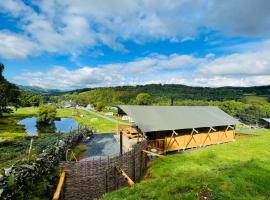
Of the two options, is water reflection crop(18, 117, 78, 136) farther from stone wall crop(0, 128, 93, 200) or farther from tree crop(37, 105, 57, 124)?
stone wall crop(0, 128, 93, 200)

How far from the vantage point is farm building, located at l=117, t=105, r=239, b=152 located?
28.8m

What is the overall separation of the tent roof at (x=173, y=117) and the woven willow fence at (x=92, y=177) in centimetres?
1231

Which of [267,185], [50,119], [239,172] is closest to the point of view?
[267,185]

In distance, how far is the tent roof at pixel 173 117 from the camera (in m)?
28.7

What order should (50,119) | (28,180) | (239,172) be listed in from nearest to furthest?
(28,180) → (239,172) → (50,119)

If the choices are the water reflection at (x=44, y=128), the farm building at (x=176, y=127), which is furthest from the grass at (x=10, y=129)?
the farm building at (x=176, y=127)

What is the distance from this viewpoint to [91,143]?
32.5 m

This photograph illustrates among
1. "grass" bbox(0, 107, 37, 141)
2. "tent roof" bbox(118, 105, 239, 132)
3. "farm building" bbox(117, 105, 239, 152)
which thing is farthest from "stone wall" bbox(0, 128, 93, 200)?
"grass" bbox(0, 107, 37, 141)

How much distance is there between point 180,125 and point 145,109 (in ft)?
17.1

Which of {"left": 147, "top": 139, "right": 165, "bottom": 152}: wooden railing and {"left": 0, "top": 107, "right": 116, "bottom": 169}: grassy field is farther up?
{"left": 147, "top": 139, "right": 165, "bottom": 152}: wooden railing

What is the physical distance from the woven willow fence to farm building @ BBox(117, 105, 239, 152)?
11718mm

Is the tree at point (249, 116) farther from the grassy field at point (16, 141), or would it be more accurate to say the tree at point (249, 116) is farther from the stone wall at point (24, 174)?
the stone wall at point (24, 174)

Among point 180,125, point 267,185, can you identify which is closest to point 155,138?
point 180,125

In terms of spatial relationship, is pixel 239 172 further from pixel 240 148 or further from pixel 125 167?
pixel 240 148
